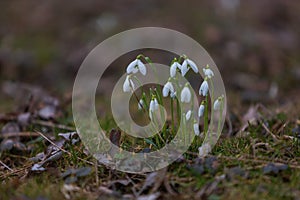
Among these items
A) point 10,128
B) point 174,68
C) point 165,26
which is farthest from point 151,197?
point 165,26

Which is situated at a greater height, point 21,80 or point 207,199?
point 21,80

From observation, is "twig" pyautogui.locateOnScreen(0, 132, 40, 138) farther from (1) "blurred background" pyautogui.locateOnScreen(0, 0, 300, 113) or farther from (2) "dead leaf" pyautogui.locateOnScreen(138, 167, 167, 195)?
(2) "dead leaf" pyautogui.locateOnScreen(138, 167, 167, 195)

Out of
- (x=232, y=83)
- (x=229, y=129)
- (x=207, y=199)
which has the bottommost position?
(x=207, y=199)

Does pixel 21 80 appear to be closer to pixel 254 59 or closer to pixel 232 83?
pixel 232 83

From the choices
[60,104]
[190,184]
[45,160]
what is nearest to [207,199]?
[190,184]

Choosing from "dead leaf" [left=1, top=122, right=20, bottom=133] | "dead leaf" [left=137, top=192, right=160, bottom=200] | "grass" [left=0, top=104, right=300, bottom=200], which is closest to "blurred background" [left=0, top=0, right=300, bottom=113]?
"dead leaf" [left=1, top=122, right=20, bottom=133]

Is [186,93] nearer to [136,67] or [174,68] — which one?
[174,68]

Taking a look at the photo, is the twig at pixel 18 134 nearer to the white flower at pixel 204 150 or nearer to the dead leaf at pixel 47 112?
the dead leaf at pixel 47 112

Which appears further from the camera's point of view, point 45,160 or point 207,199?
point 45,160
